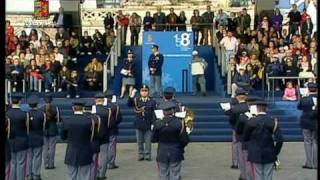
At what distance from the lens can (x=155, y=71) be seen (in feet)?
70.1

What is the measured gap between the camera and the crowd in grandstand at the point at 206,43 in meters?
21.8

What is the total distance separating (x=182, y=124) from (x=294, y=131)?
9.92 metres

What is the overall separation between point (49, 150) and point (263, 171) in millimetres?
5279

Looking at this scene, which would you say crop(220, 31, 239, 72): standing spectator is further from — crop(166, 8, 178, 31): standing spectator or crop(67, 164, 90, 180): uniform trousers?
crop(67, 164, 90, 180): uniform trousers

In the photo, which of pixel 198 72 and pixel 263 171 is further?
pixel 198 72

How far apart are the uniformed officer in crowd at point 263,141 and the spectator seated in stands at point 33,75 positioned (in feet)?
43.2

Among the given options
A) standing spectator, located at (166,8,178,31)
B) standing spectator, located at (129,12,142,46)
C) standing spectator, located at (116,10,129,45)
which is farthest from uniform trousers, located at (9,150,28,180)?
standing spectator, located at (116,10,129,45)

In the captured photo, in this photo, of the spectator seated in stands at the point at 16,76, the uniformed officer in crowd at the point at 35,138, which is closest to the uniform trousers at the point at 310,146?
the uniformed officer in crowd at the point at 35,138

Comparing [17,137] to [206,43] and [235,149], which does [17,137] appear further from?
[206,43]

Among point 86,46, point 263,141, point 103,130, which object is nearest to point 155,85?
point 86,46

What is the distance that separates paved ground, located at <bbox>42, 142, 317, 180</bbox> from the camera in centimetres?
1299

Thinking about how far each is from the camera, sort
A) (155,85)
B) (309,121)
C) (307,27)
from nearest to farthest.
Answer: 1. (309,121)
2. (155,85)
3. (307,27)

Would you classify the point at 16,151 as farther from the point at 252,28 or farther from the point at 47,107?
the point at 252,28

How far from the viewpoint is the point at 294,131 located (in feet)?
63.9
